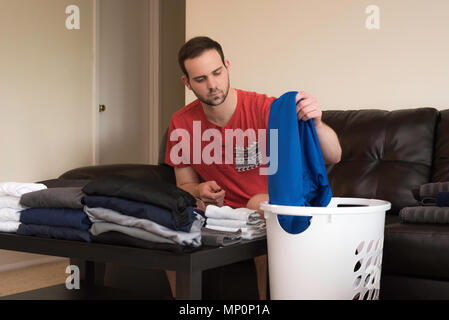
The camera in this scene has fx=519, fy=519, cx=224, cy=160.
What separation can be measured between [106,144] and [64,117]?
500 millimetres

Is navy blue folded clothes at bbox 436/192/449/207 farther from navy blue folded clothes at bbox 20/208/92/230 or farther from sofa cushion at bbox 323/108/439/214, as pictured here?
navy blue folded clothes at bbox 20/208/92/230

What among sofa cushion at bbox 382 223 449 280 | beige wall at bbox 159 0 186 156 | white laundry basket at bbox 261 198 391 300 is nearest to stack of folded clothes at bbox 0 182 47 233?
white laundry basket at bbox 261 198 391 300

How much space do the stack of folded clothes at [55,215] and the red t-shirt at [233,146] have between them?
733 mm

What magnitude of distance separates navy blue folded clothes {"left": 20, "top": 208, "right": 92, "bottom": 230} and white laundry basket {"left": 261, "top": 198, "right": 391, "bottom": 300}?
475 mm

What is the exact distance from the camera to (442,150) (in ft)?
7.28

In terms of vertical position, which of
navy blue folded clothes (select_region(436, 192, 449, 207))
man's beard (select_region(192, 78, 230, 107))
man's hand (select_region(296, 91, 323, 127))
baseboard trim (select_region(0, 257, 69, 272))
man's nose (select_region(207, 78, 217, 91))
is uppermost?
man's nose (select_region(207, 78, 217, 91))

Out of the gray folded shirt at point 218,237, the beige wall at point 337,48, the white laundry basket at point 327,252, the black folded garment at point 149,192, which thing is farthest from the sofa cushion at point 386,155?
the black folded garment at point 149,192

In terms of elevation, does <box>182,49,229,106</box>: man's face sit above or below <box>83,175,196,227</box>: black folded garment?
above

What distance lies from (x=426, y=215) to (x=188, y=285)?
3.16ft

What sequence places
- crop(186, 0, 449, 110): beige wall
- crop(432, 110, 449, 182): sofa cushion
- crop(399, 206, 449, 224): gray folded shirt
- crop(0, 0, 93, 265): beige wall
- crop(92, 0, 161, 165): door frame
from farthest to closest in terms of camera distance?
crop(92, 0, 161, 165): door frame → crop(0, 0, 93, 265): beige wall → crop(186, 0, 449, 110): beige wall → crop(432, 110, 449, 182): sofa cushion → crop(399, 206, 449, 224): gray folded shirt

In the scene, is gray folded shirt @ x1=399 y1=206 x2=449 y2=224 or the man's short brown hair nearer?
gray folded shirt @ x1=399 y1=206 x2=449 y2=224

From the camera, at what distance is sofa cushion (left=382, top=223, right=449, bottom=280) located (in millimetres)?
1567

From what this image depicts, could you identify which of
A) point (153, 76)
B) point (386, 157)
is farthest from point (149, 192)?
point (153, 76)

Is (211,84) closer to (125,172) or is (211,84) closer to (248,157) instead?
(248,157)
